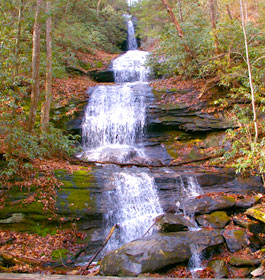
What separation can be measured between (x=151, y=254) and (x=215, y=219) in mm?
2889

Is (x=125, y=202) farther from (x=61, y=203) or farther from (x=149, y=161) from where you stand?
(x=149, y=161)

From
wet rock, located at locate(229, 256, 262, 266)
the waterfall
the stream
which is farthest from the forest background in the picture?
the waterfall

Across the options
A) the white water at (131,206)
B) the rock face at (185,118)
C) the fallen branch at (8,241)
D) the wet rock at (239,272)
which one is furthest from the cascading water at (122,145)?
the wet rock at (239,272)

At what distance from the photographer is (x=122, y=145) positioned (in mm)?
13492

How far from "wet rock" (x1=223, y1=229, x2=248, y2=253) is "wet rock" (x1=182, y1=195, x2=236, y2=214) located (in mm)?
1063

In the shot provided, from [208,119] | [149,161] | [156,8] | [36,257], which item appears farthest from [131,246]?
[156,8]

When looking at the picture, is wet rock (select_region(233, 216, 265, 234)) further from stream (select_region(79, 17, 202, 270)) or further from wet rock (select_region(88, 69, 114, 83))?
wet rock (select_region(88, 69, 114, 83))

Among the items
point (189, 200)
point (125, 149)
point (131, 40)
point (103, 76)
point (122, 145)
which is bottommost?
point (189, 200)

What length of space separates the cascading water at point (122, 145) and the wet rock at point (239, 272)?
2.58m

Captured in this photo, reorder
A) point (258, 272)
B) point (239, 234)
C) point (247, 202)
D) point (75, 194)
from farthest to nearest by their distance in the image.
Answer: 1. point (247, 202)
2. point (75, 194)
3. point (239, 234)
4. point (258, 272)

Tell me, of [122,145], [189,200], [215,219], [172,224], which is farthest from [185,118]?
[172,224]

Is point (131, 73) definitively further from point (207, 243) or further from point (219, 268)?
point (219, 268)

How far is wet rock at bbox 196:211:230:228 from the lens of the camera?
761 centimetres

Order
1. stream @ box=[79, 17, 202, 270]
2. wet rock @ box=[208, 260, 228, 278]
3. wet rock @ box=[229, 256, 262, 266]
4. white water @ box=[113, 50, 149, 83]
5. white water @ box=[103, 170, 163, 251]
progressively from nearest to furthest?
wet rock @ box=[208, 260, 228, 278], wet rock @ box=[229, 256, 262, 266], white water @ box=[103, 170, 163, 251], stream @ box=[79, 17, 202, 270], white water @ box=[113, 50, 149, 83]
